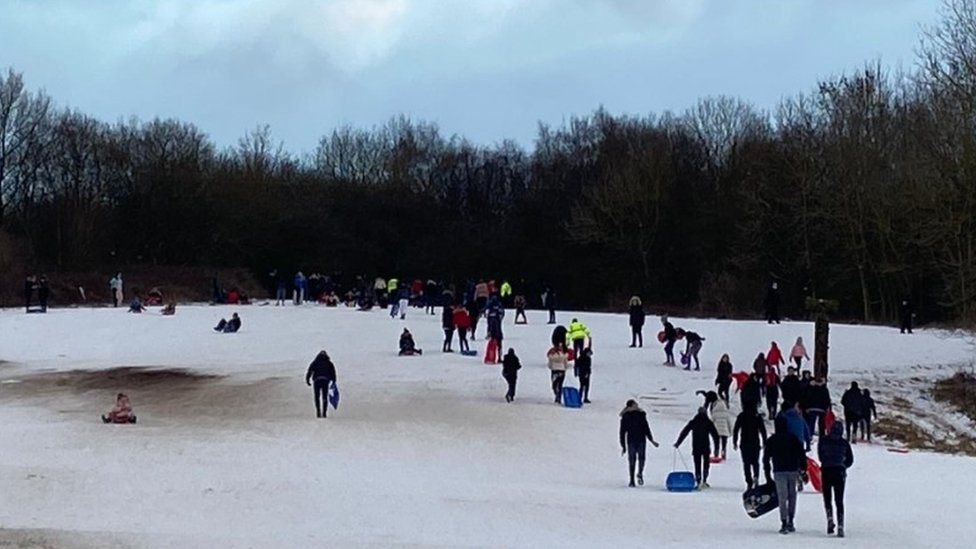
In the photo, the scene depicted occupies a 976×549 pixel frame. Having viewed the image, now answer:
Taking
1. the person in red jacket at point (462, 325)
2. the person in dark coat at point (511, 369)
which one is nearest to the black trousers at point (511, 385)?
the person in dark coat at point (511, 369)

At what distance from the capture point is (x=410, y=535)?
18.3 metres

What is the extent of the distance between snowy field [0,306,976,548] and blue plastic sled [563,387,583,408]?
0.67 m

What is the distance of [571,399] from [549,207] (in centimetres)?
5120

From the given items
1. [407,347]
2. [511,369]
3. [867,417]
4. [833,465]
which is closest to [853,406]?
[867,417]

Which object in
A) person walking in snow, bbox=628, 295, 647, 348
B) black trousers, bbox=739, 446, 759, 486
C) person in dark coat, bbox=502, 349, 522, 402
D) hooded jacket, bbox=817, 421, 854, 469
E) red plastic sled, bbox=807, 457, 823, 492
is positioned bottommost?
red plastic sled, bbox=807, 457, 823, 492

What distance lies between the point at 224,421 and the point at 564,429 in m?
8.49

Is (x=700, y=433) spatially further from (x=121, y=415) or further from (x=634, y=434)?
(x=121, y=415)

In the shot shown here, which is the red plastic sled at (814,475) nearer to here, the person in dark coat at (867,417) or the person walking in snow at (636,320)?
the person in dark coat at (867,417)

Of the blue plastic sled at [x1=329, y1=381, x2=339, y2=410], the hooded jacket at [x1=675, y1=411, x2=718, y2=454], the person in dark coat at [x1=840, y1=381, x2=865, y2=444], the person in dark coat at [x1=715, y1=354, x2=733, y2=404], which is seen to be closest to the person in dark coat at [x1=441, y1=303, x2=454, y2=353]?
the blue plastic sled at [x1=329, y1=381, x2=339, y2=410]

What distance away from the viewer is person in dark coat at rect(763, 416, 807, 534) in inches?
748

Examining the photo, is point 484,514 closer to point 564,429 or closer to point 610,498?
point 610,498

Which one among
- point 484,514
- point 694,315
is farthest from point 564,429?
point 694,315

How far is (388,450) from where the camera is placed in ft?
92.4

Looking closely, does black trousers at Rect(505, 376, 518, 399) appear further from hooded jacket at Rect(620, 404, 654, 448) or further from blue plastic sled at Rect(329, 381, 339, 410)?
hooded jacket at Rect(620, 404, 654, 448)
